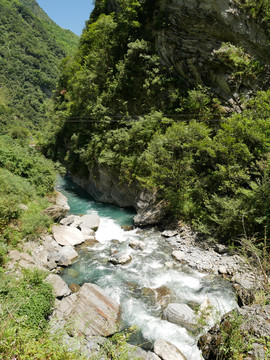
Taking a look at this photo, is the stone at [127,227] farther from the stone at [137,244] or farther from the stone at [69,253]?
the stone at [69,253]

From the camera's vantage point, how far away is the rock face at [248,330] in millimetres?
3719

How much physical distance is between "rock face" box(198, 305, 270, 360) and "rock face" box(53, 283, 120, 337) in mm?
2604

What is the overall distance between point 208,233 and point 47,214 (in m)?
8.95

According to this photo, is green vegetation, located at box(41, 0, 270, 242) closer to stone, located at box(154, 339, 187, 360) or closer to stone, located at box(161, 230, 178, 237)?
stone, located at box(161, 230, 178, 237)

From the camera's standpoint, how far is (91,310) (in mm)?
6434

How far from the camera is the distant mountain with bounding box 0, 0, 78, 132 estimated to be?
245 feet

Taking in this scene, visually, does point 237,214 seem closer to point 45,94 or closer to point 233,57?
point 233,57

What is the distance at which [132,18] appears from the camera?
59.0 feet

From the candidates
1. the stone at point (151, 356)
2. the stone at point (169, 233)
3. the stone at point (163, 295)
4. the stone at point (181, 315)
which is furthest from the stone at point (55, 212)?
the stone at point (151, 356)

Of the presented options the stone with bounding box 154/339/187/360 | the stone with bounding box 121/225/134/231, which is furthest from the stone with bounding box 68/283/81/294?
the stone with bounding box 121/225/134/231

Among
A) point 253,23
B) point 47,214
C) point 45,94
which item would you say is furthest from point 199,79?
point 45,94

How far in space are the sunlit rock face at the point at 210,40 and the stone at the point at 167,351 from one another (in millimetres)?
14115

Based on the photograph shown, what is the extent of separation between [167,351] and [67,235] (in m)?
7.60

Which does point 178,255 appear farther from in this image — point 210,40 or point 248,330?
point 210,40
